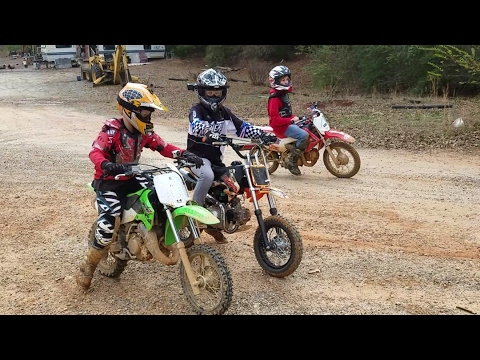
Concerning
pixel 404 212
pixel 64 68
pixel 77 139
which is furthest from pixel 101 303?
pixel 64 68

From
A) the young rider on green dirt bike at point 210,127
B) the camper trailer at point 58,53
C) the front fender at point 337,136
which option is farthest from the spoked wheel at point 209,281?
the camper trailer at point 58,53

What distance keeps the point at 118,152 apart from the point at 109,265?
1.18 m

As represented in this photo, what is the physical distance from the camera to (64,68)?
39.1 metres

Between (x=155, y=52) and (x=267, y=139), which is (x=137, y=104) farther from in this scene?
(x=155, y=52)

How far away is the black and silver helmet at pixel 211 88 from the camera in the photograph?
538 cm

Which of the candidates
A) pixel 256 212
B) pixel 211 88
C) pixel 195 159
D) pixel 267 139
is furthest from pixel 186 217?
pixel 211 88

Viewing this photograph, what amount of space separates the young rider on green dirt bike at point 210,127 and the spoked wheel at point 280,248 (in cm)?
66

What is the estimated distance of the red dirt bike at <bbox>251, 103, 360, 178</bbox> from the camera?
8.78 metres

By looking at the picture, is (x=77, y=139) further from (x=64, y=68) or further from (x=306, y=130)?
(x=64, y=68)

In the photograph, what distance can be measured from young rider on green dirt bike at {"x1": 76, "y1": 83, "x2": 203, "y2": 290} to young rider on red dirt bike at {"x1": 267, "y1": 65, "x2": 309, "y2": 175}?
157 inches

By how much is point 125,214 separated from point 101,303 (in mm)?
815

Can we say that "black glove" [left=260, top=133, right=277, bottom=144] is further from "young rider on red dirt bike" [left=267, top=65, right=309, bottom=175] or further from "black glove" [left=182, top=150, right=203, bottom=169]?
"young rider on red dirt bike" [left=267, top=65, right=309, bottom=175]
